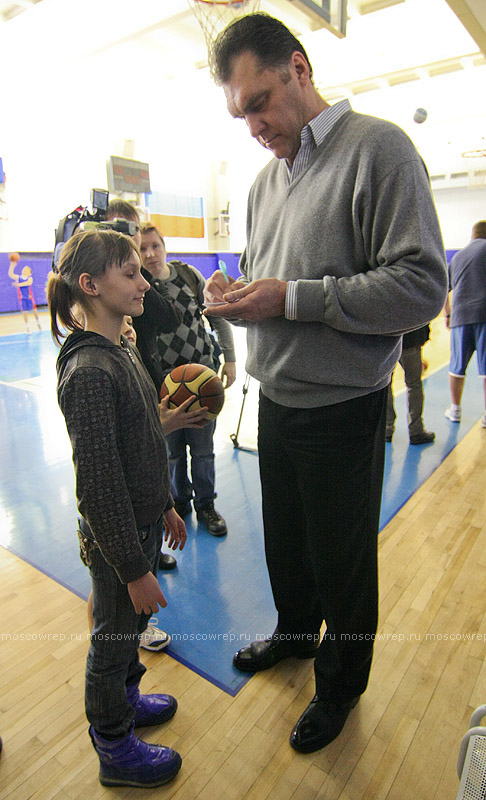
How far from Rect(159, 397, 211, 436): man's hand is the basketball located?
0.17 ft

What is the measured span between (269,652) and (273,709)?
0.19 metres

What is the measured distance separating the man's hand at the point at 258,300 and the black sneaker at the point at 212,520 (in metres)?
1.63

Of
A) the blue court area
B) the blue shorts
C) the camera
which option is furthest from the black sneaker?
the blue shorts

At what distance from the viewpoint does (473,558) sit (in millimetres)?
2328

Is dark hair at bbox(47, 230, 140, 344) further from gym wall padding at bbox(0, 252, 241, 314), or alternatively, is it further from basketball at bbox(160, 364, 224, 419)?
gym wall padding at bbox(0, 252, 241, 314)

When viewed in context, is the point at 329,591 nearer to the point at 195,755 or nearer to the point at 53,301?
the point at 195,755

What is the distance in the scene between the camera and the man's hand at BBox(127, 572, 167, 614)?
3.81ft

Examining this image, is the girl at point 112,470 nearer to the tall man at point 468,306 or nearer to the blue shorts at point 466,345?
the tall man at point 468,306

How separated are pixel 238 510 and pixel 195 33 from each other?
36.0 ft

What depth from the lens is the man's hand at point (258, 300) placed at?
45.7 inches

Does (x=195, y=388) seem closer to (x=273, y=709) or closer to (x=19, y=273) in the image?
(x=273, y=709)

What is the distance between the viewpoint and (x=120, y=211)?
7.50 ft

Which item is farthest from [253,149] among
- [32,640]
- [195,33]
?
[32,640]

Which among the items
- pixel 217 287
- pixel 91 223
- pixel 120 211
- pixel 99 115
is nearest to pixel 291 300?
pixel 217 287
